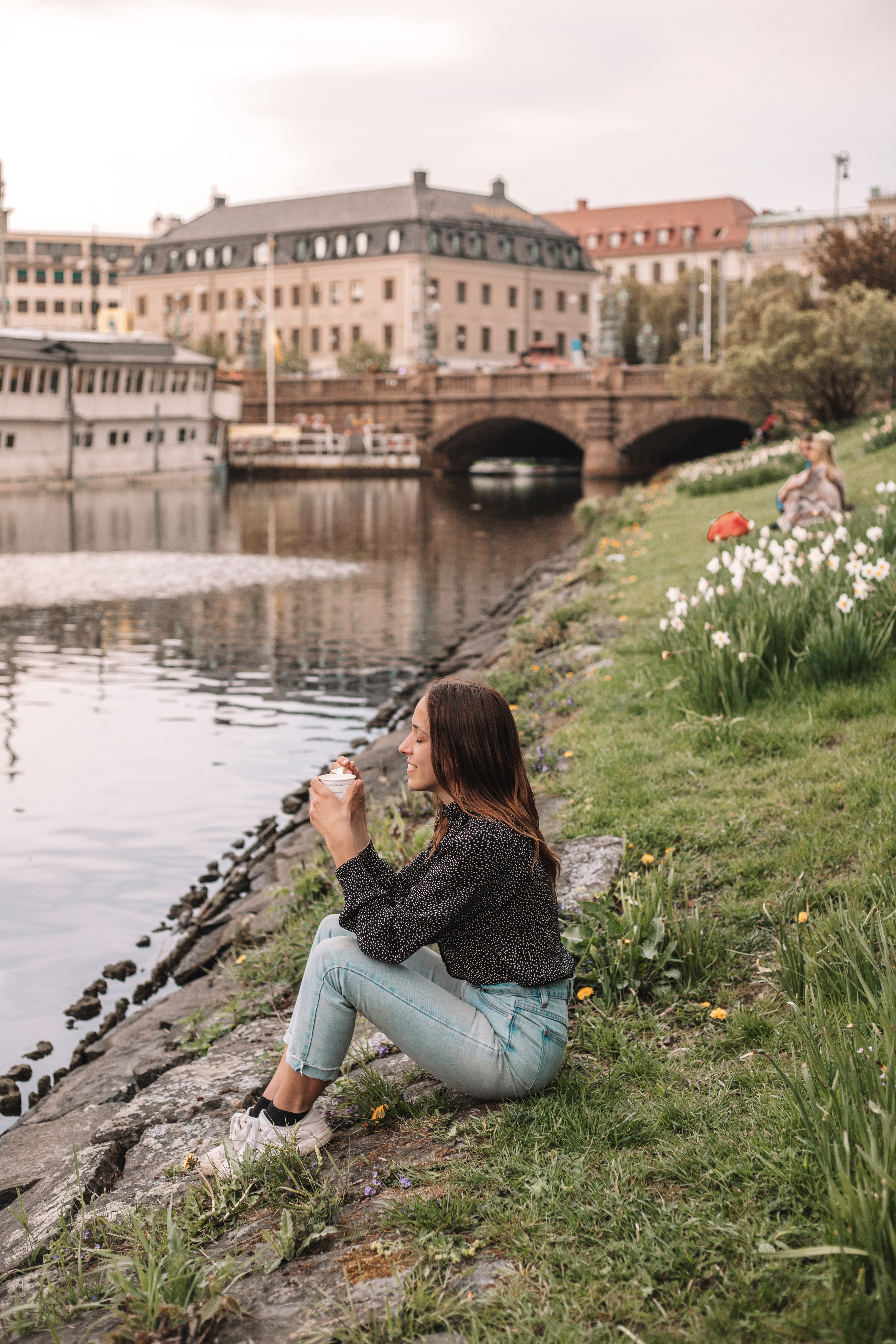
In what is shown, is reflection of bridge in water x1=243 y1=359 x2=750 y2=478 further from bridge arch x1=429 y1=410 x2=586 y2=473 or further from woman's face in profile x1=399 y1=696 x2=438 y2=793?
woman's face in profile x1=399 y1=696 x2=438 y2=793

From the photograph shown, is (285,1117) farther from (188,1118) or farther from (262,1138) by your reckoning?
(188,1118)

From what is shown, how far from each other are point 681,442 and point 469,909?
5796cm

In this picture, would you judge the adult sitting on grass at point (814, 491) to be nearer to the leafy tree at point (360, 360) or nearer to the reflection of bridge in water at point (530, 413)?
the reflection of bridge in water at point (530, 413)

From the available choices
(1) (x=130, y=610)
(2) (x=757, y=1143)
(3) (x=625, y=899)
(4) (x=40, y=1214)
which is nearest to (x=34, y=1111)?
(4) (x=40, y=1214)

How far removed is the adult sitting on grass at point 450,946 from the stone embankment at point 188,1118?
0.77 ft

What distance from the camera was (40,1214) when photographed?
400 centimetres

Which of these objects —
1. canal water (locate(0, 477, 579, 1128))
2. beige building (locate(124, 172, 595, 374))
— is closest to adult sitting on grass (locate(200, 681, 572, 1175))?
canal water (locate(0, 477, 579, 1128))

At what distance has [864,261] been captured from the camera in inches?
1652

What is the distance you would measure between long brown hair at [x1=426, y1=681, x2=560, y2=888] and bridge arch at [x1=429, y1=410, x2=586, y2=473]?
170ft

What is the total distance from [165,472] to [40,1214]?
52594 mm

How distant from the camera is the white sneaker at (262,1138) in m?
3.76

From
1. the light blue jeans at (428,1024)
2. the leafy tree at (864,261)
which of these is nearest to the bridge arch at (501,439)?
the leafy tree at (864,261)

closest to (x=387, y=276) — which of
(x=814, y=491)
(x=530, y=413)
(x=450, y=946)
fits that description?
(x=530, y=413)

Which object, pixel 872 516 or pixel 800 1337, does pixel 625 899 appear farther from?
pixel 872 516
